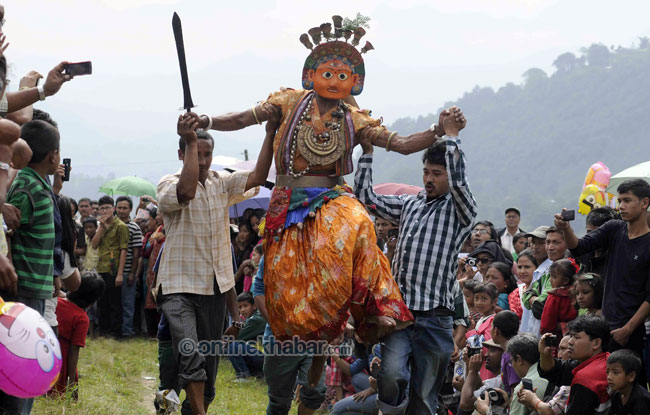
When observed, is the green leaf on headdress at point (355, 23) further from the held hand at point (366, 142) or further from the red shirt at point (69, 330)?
the red shirt at point (69, 330)

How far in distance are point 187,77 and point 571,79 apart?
11104 cm

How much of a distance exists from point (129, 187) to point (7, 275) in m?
17.3

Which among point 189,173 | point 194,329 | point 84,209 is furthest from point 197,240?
point 84,209

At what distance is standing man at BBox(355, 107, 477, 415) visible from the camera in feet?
18.4

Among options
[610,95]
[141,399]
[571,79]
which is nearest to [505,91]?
[571,79]

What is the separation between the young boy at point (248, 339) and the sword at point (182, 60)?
4.42 meters

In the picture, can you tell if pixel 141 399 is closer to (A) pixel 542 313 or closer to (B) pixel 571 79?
(A) pixel 542 313

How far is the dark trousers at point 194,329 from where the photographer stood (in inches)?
247

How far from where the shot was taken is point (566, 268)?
7688 millimetres

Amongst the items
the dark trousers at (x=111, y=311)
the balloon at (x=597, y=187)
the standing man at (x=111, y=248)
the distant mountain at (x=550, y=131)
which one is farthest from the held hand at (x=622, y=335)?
the distant mountain at (x=550, y=131)

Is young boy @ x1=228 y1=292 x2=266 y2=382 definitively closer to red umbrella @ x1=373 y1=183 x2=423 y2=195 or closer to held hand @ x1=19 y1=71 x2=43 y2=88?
red umbrella @ x1=373 y1=183 x2=423 y2=195

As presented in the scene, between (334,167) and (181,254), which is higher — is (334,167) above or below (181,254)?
above

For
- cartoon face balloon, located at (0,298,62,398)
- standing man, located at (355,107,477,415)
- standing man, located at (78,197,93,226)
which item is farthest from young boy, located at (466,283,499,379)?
standing man, located at (78,197,93,226)

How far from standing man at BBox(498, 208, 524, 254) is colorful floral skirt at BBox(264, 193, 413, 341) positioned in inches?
290
